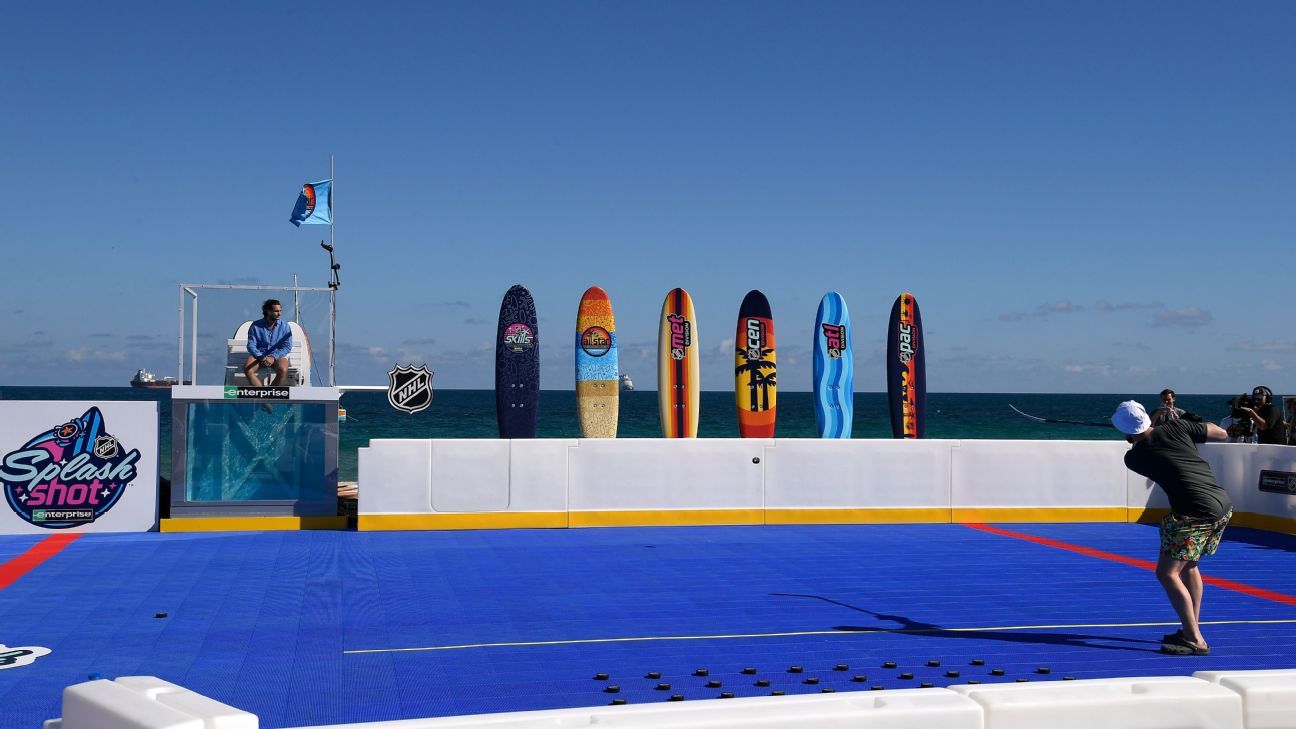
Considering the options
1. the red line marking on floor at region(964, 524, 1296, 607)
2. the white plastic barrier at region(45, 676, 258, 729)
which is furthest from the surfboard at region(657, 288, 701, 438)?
the white plastic barrier at region(45, 676, 258, 729)

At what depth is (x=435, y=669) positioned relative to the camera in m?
6.11

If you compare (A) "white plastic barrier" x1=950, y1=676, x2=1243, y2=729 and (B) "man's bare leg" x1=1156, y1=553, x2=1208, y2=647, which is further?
(B) "man's bare leg" x1=1156, y1=553, x2=1208, y2=647

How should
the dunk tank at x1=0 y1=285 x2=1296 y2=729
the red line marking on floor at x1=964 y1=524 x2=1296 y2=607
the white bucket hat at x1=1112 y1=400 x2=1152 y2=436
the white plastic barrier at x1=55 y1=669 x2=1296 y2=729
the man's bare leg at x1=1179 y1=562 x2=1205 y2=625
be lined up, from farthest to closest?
1. the red line marking on floor at x1=964 y1=524 x2=1296 y2=607
2. the white bucket hat at x1=1112 y1=400 x2=1152 y2=436
3. the man's bare leg at x1=1179 y1=562 x2=1205 y2=625
4. the dunk tank at x1=0 y1=285 x2=1296 y2=729
5. the white plastic barrier at x1=55 y1=669 x2=1296 y2=729

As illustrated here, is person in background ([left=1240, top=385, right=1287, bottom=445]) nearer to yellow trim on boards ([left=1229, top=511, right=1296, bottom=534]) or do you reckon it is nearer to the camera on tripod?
the camera on tripod

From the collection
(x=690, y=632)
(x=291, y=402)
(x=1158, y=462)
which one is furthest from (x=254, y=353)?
(x=1158, y=462)

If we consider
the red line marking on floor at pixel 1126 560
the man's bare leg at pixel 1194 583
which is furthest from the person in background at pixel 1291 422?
the man's bare leg at pixel 1194 583

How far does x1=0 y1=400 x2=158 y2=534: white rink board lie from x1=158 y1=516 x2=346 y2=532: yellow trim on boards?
0.89 feet

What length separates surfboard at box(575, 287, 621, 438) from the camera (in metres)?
14.6

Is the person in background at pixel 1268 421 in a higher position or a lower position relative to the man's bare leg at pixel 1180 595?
higher

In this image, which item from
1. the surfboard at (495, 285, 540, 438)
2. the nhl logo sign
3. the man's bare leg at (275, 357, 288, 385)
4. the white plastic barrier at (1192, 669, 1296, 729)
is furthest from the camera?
the surfboard at (495, 285, 540, 438)

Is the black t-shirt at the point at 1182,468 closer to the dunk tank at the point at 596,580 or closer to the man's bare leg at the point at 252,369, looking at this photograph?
the dunk tank at the point at 596,580

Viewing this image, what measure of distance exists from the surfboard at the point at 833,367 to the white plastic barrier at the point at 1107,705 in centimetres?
1258

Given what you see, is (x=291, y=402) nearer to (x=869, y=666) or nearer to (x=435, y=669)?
(x=435, y=669)

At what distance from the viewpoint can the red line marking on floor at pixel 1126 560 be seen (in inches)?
340
